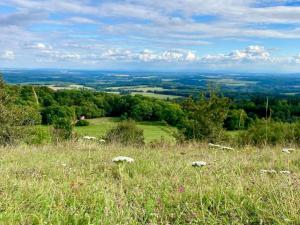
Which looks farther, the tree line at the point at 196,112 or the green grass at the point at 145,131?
the tree line at the point at 196,112

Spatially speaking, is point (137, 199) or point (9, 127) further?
point (9, 127)

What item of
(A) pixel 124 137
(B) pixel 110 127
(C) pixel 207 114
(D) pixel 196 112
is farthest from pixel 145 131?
(A) pixel 124 137

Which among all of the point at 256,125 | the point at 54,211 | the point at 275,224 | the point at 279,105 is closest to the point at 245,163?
the point at 275,224

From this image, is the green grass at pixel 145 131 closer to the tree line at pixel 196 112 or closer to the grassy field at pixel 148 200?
the tree line at pixel 196 112

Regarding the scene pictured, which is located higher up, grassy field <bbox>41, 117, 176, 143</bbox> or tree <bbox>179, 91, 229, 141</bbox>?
tree <bbox>179, 91, 229, 141</bbox>

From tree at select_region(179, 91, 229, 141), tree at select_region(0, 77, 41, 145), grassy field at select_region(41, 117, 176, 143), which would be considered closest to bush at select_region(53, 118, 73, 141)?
grassy field at select_region(41, 117, 176, 143)

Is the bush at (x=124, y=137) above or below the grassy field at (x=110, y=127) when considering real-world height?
above

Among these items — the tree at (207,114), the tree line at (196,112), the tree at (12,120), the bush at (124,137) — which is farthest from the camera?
the tree at (207,114)

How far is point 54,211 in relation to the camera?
3496mm

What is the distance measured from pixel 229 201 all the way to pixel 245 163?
2.81m

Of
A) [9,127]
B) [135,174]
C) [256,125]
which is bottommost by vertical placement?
[256,125]

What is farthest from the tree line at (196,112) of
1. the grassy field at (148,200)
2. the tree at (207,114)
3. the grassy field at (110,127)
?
the grassy field at (148,200)

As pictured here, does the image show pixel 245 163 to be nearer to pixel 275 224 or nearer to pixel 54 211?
pixel 275 224

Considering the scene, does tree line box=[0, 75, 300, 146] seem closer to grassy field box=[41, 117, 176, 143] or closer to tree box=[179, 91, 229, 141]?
tree box=[179, 91, 229, 141]
